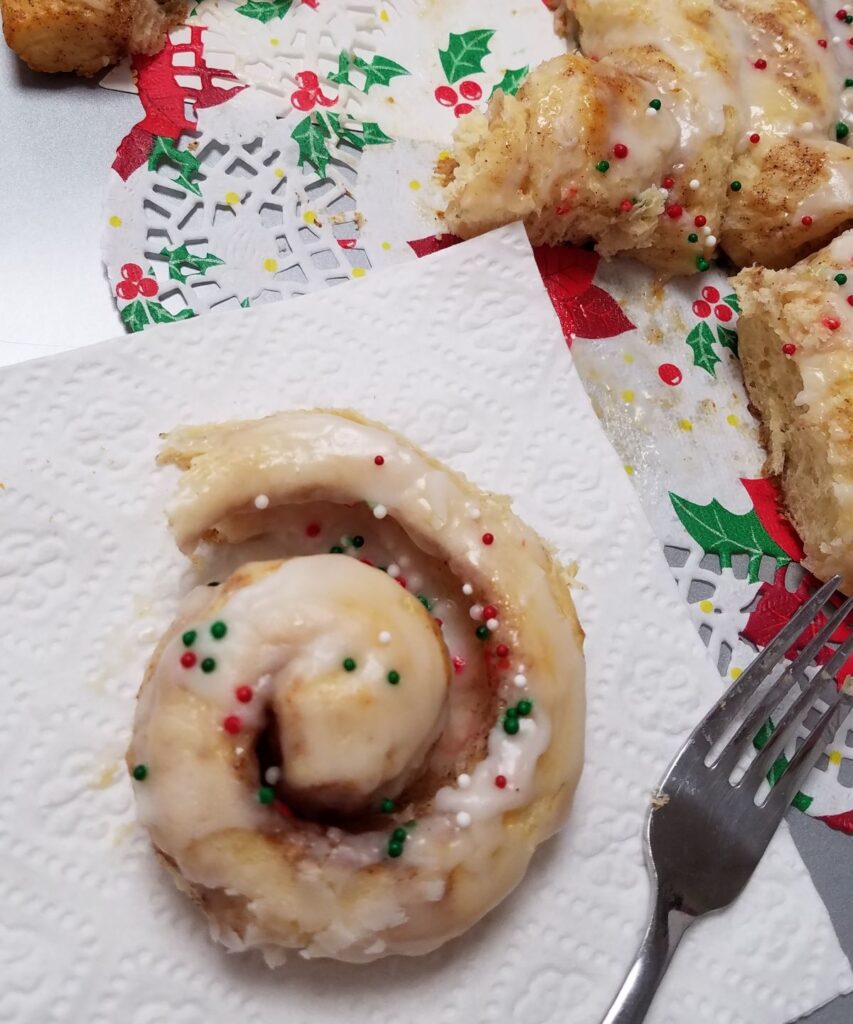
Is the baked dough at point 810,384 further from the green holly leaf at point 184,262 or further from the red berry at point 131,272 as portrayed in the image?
the red berry at point 131,272

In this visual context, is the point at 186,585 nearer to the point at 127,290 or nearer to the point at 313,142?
the point at 127,290

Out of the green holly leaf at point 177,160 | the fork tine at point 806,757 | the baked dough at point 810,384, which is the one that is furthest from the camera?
the green holly leaf at point 177,160

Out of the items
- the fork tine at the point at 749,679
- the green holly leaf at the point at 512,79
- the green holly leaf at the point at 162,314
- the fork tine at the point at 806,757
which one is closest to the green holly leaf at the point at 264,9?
the green holly leaf at the point at 512,79

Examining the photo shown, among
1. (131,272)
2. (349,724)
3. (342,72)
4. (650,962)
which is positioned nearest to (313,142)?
(342,72)

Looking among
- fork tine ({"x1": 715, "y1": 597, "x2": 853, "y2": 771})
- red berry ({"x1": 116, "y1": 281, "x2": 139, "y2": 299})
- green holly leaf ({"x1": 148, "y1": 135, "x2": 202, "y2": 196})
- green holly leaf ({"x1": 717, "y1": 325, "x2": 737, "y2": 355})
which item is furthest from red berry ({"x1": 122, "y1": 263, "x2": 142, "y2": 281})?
fork tine ({"x1": 715, "y1": 597, "x2": 853, "y2": 771})

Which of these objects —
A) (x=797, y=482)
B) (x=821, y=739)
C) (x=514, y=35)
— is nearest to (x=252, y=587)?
(x=821, y=739)

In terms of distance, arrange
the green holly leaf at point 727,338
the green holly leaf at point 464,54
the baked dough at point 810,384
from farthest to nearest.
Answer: the green holly leaf at point 464,54, the green holly leaf at point 727,338, the baked dough at point 810,384

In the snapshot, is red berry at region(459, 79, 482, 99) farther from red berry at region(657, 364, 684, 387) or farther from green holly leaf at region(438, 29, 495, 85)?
red berry at region(657, 364, 684, 387)

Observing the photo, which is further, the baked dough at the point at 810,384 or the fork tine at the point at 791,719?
the baked dough at the point at 810,384
